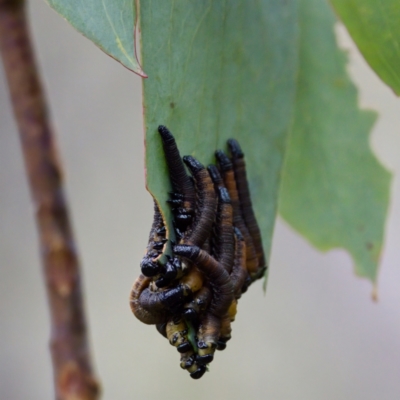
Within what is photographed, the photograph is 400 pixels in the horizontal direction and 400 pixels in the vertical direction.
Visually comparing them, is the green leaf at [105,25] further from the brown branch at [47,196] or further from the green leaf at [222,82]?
the brown branch at [47,196]

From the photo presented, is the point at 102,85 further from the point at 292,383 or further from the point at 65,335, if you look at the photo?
the point at 65,335

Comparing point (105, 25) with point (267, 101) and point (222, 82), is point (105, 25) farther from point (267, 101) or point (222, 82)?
point (267, 101)

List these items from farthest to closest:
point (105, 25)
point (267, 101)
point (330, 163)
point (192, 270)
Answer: point (330, 163)
point (267, 101)
point (192, 270)
point (105, 25)

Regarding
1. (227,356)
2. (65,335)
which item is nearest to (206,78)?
(65,335)

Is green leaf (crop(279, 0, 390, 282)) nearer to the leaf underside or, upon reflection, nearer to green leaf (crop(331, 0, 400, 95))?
the leaf underside

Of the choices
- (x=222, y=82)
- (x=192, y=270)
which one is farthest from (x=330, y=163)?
(x=192, y=270)

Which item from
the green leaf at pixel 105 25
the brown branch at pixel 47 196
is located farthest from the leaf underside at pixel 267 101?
the brown branch at pixel 47 196
